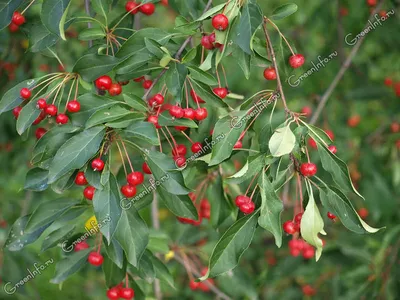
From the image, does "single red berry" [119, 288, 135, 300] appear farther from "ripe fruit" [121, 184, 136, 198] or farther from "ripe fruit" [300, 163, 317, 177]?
"ripe fruit" [300, 163, 317, 177]

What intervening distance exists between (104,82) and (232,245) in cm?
61

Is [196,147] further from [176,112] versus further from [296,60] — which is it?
[296,60]

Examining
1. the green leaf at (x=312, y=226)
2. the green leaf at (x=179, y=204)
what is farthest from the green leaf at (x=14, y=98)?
the green leaf at (x=312, y=226)

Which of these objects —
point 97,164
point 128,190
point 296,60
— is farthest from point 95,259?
point 296,60

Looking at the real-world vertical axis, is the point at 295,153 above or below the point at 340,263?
above

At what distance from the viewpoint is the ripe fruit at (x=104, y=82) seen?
69.1 inches

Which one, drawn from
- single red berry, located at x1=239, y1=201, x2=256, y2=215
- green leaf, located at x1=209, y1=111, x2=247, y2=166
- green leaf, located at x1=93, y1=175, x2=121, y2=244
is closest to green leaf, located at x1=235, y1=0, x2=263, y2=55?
green leaf, located at x1=209, y1=111, x2=247, y2=166

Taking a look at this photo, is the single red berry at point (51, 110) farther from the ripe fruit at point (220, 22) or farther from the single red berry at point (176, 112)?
the ripe fruit at point (220, 22)

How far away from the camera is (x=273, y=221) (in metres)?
1.52

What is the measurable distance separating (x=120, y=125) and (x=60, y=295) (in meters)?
2.37

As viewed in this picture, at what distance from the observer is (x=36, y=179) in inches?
69.8

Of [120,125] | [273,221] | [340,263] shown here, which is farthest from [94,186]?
[340,263]

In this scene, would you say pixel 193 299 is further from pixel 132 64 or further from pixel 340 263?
pixel 132 64

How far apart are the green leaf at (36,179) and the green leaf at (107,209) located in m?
0.25
